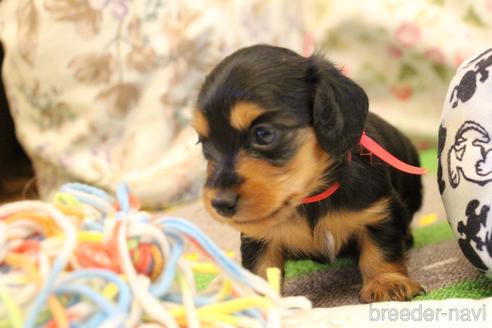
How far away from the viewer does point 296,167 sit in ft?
→ 4.54

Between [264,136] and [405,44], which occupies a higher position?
[264,136]

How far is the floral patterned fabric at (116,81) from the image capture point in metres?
2.63

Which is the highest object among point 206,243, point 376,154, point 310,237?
point 206,243

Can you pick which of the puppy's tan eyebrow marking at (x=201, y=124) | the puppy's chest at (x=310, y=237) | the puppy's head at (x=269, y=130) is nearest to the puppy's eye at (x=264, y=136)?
the puppy's head at (x=269, y=130)

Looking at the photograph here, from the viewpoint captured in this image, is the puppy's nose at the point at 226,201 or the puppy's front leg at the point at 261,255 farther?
the puppy's front leg at the point at 261,255

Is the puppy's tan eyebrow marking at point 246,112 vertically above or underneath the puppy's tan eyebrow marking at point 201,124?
above

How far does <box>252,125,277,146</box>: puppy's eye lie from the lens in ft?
4.43

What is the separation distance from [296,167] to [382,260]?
1.09 feet

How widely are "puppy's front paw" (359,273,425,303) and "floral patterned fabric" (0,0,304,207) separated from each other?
129 cm

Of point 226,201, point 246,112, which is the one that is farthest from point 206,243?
point 246,112

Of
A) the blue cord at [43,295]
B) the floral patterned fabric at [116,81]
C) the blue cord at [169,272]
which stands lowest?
the floral patterned fabric at [116,81]

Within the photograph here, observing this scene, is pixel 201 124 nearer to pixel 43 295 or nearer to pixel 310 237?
pixel 310 237

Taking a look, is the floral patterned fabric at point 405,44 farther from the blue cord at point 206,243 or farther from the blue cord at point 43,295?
the blue cord at point 43,295

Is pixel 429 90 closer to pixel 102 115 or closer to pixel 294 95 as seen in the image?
pixel 102 115
